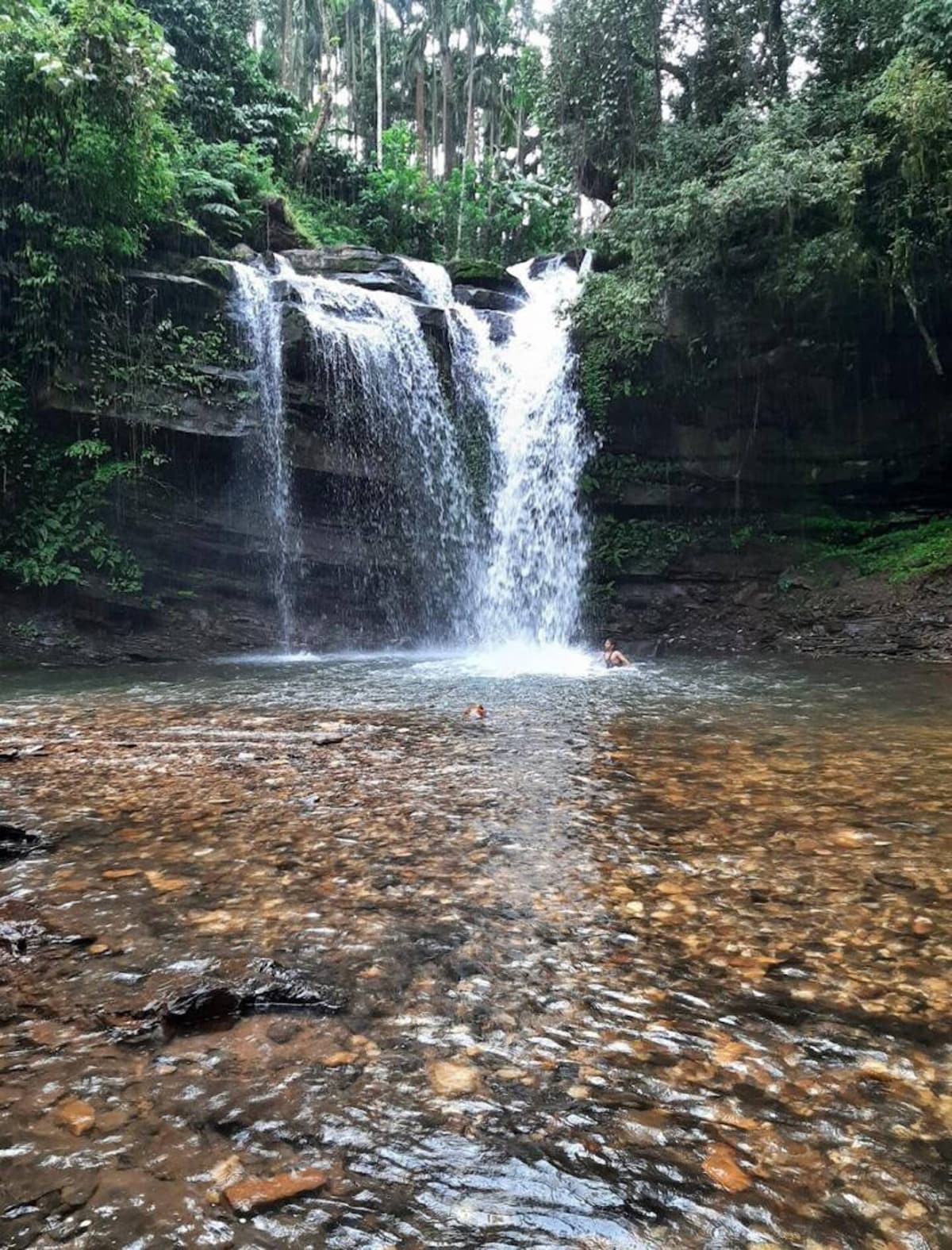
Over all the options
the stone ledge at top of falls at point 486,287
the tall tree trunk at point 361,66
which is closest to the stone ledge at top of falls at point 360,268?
the stone ledge at top of falls at point 486,287

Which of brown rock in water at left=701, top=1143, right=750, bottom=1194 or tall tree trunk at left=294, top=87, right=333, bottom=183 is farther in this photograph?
tall tree trunk at left=294, top=87, right=333, bottom=183

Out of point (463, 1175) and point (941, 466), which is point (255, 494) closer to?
point (941, 466)

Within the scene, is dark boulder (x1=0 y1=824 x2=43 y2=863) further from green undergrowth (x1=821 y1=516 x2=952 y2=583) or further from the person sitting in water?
green undergrowth (x1=821 y1=516 x2=952 y2=583)

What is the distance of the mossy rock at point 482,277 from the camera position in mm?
17938

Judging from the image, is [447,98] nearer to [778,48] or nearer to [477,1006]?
[778,48]

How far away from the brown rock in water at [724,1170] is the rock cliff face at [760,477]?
40.8ft

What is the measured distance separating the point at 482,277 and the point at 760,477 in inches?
311

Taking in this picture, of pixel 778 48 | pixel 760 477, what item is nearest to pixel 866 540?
pixel 760 477

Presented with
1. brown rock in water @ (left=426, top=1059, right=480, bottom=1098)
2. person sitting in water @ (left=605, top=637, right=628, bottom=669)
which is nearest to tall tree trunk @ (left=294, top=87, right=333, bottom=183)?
person sitting in water @ (left=605, top=637, right=628, bottom=669)

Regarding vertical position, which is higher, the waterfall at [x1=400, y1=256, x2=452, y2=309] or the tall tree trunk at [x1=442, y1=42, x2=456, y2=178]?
the tall tree trunk at [x1=442, y1=42, x2=456, y2=178]

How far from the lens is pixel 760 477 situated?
15.2m

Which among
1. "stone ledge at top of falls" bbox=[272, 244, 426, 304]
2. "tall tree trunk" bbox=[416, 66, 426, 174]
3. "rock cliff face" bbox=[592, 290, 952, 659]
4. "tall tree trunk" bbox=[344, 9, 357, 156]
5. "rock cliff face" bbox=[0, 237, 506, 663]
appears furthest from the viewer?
"tall tree trunk" bbox=[344, 9, 357, 156]

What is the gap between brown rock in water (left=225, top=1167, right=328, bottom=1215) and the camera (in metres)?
1.61

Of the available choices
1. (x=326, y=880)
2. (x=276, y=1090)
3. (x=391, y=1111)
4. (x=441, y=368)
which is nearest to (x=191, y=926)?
(x=326, y=880)
